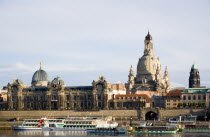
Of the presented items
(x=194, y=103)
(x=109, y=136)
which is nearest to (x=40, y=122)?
(x=109, y=136)

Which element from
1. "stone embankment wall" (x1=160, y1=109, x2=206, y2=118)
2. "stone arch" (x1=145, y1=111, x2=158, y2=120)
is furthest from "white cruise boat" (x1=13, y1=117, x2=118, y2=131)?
"stone arch" (x1=145, y1=111, x2=158, y2=120)

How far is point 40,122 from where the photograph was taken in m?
164

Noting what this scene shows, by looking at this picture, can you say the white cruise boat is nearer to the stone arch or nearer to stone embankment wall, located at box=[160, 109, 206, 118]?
stone embankment wall, located at box=[160, 109, 206, 118]

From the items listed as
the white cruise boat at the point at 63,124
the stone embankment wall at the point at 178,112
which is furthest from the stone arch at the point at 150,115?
the white cruise boat at the point at 63,124

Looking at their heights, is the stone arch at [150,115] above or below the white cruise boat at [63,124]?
above

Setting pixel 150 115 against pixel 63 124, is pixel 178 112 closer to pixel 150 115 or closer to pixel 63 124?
pixel 150 115

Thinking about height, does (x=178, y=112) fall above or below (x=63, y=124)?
above

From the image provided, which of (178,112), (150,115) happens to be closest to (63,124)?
(178,112)

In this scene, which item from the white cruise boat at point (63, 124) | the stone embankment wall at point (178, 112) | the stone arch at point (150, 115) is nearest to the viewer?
the white cruise boat at point (63, 124)

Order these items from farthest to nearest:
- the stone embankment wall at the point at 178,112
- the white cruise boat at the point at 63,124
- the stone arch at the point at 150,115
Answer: the stone arch at the point at 150,115 → the stone embankment wall at the point at 178,112 → the white cruise boat at the point at 63,124

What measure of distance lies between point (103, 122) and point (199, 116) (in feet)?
129

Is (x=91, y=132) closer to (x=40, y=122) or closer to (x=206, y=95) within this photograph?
(x=40, y=122)

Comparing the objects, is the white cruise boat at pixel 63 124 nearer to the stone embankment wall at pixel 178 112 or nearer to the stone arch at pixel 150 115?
the stone embankment wall at pixel 178 112

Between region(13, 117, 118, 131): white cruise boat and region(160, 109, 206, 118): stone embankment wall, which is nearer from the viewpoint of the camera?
region(13, 117, 118, 131): white cruise boat
